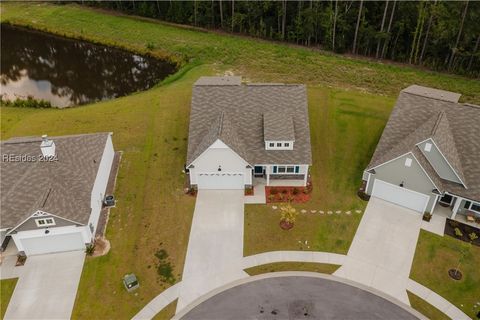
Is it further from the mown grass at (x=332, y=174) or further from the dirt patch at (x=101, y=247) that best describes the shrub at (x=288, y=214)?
the dirt patch at (x=101, y=247)

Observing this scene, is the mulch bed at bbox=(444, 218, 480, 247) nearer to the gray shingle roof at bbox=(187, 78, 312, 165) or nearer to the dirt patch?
the gray shingle roof at bbox=(187, 78, 312, 165)

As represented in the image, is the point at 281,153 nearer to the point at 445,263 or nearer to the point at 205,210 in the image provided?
the point at 205,210

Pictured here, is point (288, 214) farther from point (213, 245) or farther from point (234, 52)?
point (234, 52)

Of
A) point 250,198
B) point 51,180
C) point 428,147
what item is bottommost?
point 250,198

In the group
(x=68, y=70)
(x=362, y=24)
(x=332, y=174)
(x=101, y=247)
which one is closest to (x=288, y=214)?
(x=332, y=174)

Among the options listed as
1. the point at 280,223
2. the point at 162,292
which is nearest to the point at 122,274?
the point at 162,292

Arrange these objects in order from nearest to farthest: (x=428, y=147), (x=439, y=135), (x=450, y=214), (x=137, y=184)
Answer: (x=428, y=147)
(x=439, y=135)
(x=450, y=214)
(x=137, y=184)

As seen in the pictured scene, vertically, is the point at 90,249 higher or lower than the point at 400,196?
lower

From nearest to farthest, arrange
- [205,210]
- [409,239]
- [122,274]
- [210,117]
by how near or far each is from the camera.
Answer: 1. [122,274]
2. [409,239]
3. [205,210]
4. [210,117]
